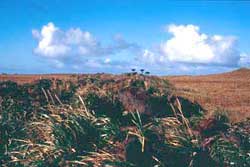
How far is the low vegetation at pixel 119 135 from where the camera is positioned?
1250cm

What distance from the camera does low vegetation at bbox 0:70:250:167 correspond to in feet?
41.0

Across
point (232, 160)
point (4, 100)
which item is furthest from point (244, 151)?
point (4, 100)

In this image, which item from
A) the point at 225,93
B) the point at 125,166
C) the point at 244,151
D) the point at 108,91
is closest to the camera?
the point at 125,166

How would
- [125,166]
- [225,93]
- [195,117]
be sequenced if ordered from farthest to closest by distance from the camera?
1. [225,93]
2. [195,117]
3. [125,166]

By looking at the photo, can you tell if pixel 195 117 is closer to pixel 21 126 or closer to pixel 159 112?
pixel 159 112

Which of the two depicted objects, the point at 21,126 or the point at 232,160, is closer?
the point at 232,160

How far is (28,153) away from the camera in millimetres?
13344

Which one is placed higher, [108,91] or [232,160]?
[108,91]

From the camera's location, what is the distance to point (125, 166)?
1199cm

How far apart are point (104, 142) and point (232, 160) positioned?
2880 millimetres

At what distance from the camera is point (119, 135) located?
1350 cm

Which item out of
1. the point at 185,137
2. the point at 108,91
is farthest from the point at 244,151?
the point at 108,91

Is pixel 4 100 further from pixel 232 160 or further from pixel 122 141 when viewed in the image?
pixel 232 160

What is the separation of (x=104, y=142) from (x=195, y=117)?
9.85 ft
